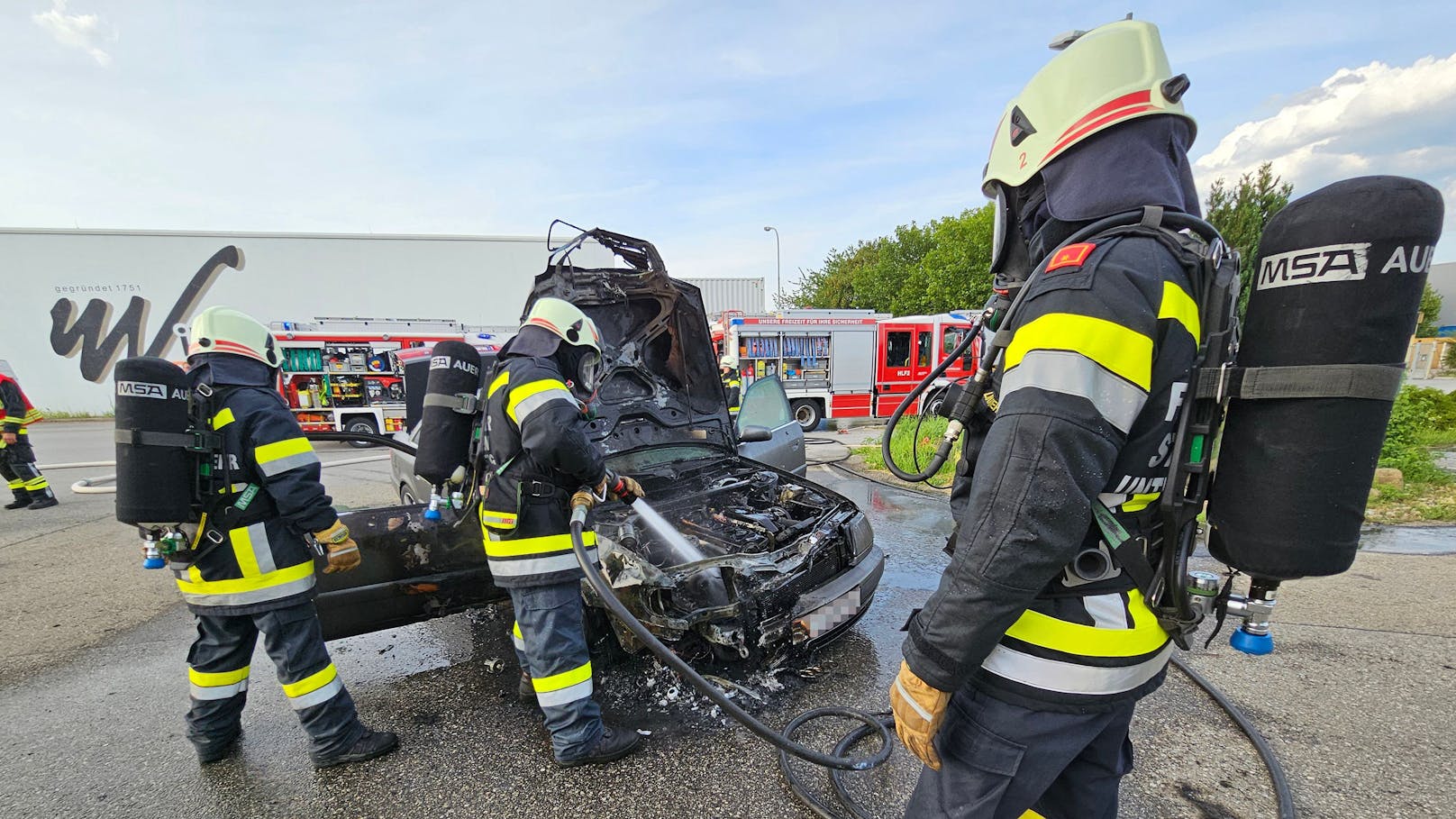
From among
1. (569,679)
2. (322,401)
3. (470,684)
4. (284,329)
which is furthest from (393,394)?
(569,679)

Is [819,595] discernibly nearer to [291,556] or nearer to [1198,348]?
[1198,348]

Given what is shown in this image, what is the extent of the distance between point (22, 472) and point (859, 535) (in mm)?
9592

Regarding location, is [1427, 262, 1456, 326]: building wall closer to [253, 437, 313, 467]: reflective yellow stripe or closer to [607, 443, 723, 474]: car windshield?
[607, 443, 723, 474]: car windshield

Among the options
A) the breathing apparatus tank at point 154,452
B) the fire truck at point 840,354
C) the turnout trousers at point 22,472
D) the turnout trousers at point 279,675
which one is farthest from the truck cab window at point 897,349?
the turnout trousers at point 22,472

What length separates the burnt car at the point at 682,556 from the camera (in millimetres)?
2576

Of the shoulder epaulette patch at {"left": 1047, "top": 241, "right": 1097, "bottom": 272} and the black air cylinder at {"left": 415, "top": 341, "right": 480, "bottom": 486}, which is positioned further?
the black air cylinder at {"left": 415, "top": 341, "right": 480, "bottom": 486}

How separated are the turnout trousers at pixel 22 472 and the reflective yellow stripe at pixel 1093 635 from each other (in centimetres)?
1026

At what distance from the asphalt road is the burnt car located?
16.5 inches

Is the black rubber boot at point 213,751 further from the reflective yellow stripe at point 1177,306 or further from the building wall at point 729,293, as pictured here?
the building wall at point 729,293

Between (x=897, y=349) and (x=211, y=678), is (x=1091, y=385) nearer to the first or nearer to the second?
(x=211, y=678)

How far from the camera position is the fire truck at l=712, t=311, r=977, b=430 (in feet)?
46.3

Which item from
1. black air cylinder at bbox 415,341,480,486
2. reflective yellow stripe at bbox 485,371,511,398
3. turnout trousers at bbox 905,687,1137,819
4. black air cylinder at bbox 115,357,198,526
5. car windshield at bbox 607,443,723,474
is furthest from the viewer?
car windshield at bbox 607,443,723,474

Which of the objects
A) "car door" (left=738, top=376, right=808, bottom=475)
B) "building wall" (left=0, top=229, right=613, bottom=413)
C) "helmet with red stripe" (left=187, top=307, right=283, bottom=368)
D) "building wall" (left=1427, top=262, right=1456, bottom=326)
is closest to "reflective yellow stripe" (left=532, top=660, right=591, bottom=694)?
"helmet with red stripe" (left=187, top=307, right=283, bottom=368)

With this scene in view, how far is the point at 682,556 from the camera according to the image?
261 cm
